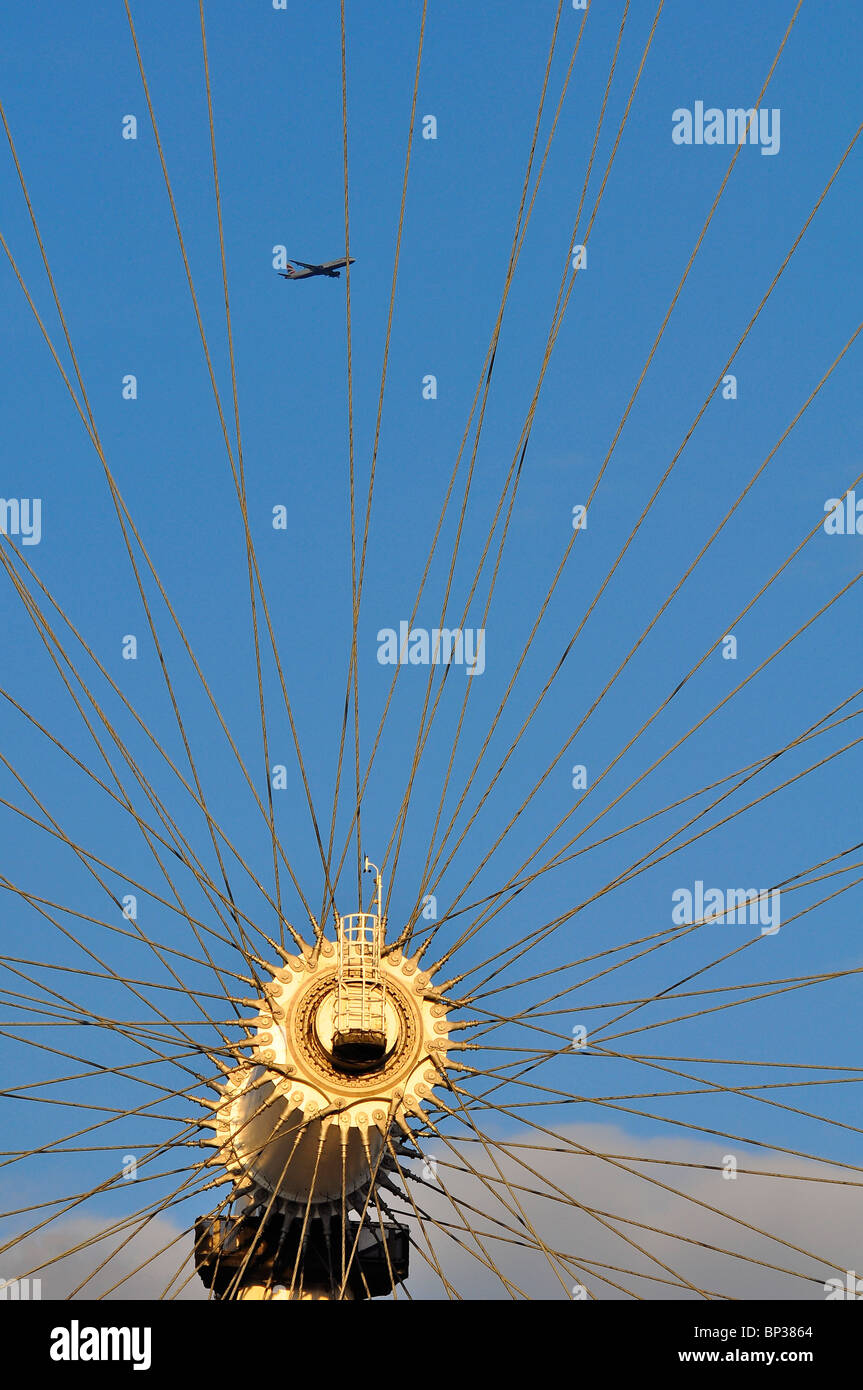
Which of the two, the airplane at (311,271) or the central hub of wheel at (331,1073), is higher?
the airplane at (311,271)

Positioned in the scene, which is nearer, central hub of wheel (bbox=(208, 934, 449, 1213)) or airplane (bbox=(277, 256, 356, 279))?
central hub of wheel (bbox=(208, 934, 449, 1213))

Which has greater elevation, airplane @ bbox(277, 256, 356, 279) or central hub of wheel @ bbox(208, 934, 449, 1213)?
airplane @ bbox(277, 256, 356, 279)

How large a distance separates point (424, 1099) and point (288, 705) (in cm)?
531

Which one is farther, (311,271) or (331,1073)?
(311,271)

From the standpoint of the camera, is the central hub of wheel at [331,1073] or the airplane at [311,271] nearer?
the central hub of wheel at [331,1073]

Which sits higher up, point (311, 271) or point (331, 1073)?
point (311, 271)
